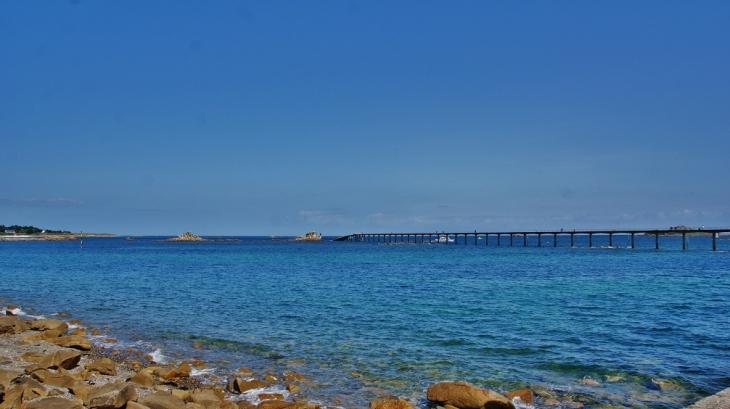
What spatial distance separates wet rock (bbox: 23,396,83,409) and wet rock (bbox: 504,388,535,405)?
8.68 metres

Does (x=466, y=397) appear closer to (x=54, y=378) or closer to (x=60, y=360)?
(x=54, y=378)

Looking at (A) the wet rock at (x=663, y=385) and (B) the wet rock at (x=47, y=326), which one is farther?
(B) the wet rock at (x=47, y=326)

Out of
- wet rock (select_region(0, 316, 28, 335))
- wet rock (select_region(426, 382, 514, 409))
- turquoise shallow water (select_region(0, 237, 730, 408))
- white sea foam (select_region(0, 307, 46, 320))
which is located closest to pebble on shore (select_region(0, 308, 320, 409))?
wet rock (select_region(0, 316, 28, 335))

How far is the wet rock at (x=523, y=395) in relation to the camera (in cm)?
1230

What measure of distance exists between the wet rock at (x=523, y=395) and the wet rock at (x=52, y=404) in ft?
28.5

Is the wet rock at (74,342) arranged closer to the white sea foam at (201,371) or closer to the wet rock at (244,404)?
the white sea foam at (201,371)

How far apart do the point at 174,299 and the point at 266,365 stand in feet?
55.9

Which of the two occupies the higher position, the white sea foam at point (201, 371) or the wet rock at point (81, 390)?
the wet rock at point (81, 390)

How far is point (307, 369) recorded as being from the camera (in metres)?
15.1

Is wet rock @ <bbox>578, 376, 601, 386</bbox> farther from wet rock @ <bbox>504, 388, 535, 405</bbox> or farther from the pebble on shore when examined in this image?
the pebble on shore

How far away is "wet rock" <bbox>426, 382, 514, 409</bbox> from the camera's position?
36.0 ft

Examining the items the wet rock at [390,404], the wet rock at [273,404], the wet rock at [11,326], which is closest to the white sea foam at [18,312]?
the wet rock at [11,326]

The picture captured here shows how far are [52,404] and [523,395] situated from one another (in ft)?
30.4

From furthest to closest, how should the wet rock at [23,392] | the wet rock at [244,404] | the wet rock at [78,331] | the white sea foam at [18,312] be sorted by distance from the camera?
the white sea foam at [18,312], the wet rock at [78,331], the wet rock at [244,404], the wet rock at [23,392]
